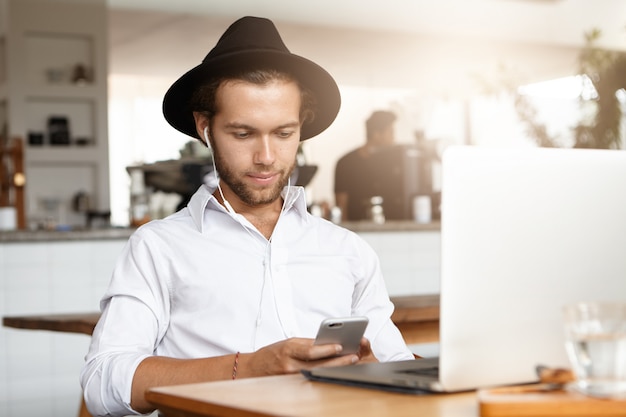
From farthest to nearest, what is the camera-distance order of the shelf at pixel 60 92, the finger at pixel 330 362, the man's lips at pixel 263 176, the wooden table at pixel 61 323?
the shelf at pixel 60 92, the wooden table at pixel 61 323, the man's lips at pixel 263 176, the finger at pixel 330 362

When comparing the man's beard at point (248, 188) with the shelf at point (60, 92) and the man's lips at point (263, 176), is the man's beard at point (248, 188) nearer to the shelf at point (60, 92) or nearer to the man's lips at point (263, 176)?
the man's lips at point (263, 176)

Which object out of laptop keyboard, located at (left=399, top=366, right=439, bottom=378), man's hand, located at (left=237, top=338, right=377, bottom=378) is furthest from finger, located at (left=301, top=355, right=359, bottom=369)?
laptop keyboard, located at (left=399, top=366, right=439, bottom=378)

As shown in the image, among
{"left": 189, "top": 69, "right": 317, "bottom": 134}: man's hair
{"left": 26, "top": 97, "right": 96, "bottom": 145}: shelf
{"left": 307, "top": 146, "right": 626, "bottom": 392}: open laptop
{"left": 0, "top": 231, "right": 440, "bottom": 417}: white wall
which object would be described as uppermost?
{"left": 26, "top": 97, "right": 96, "bottom": 145}: shelf

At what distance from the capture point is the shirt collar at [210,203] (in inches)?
66.4

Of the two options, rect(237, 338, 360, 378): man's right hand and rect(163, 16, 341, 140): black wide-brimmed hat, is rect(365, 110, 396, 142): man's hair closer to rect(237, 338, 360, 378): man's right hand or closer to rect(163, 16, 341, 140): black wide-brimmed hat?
rect(163, 16, 341, 140): black wide-brimmed hat

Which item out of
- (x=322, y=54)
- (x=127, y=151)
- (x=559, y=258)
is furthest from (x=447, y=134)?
(x=559, y=258)

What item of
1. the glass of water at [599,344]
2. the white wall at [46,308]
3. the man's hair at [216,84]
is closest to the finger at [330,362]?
the glass of water at [599,344]

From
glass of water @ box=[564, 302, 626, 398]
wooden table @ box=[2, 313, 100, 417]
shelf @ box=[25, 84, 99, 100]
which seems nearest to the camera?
glass of water @ box=[564, 302, 626, 398]

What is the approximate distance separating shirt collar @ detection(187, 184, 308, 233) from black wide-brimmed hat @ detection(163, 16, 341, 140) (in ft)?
0.68

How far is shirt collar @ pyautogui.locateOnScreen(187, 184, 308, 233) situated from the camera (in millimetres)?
1686

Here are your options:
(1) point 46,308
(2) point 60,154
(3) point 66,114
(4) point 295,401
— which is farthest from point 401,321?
(3) point 66,114

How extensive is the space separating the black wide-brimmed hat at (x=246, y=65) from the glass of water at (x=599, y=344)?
0.95 m

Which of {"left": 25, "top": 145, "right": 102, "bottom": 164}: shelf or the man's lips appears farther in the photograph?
{"left": 25, "top": 145, "right": 102, "bottom": 164}: shelf

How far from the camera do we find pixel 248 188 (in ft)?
5.48
